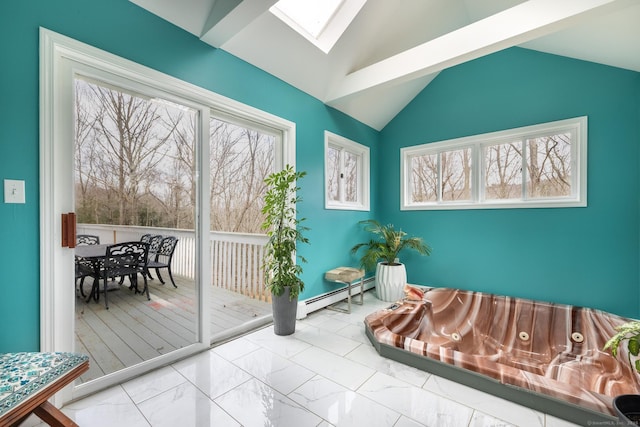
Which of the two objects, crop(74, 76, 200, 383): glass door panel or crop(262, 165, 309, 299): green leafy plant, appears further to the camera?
crop(262, 165, 309, 299): green leafy plant

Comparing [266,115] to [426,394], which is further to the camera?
[266,115]

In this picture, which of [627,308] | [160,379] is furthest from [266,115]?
[627,308]

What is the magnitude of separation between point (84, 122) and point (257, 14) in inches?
54.6

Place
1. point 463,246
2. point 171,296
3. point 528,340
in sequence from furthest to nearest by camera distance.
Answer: point 463,246
point 528,340
point 171,296

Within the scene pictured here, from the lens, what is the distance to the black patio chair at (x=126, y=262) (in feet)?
6.16

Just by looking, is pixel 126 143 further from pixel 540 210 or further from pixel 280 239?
pixel 540 210

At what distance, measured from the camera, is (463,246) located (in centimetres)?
361

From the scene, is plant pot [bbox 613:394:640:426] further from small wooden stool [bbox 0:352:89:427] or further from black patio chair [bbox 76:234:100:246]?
black patio chair [bbox 76:234:100:246]

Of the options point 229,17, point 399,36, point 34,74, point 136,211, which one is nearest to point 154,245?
point 136,211

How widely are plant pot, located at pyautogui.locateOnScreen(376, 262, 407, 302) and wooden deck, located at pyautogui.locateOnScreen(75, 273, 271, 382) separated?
7.06 ft

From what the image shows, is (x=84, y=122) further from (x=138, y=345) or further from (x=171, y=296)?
(x=138, y=345)

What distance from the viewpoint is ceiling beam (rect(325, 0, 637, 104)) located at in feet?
6.04

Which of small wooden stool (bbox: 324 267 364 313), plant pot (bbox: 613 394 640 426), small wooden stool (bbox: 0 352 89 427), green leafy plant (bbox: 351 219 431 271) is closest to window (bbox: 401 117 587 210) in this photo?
green leafy plant (bbox: 351 219 431 271)

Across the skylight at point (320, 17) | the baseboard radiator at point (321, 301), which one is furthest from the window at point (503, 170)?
the skylight at point (320, 17)
